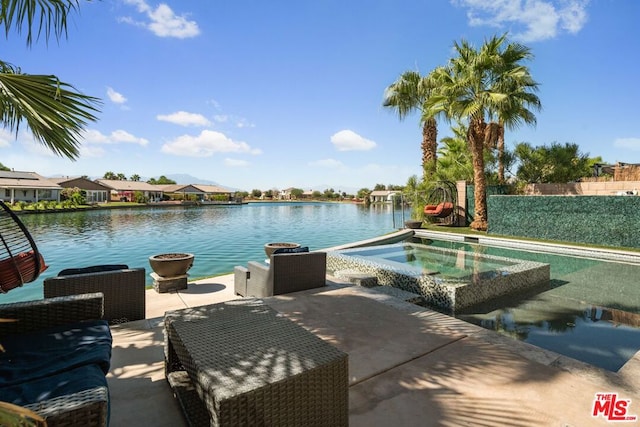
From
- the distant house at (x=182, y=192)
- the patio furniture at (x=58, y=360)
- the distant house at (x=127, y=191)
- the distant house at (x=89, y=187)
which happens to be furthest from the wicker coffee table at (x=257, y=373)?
the distant house at (x=182, y=192)

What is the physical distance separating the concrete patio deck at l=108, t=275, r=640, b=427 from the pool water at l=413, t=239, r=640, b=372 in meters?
0.86

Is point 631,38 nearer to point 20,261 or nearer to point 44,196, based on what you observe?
point 20,261

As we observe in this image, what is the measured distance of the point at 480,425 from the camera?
6.36ft

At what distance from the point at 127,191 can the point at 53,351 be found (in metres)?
60.1

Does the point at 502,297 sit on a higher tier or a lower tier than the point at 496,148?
lower

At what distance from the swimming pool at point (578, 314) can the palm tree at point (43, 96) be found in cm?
521

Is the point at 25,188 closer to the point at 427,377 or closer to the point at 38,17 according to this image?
the point at 38,17

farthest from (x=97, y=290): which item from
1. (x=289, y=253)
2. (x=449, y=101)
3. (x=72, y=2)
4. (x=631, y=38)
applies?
(x=631, y=38)

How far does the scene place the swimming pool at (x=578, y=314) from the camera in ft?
12.1

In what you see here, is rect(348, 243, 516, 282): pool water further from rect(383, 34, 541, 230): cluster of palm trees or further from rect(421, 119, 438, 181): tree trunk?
rect(421, 119, 438, 181): tree trunk

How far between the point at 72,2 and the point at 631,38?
17.6 m

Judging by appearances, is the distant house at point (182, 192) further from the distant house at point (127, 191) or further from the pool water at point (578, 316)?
the pool water at point (578, 316)

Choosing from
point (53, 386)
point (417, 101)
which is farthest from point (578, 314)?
point (417, 101)

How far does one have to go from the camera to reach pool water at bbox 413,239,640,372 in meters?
3.66
